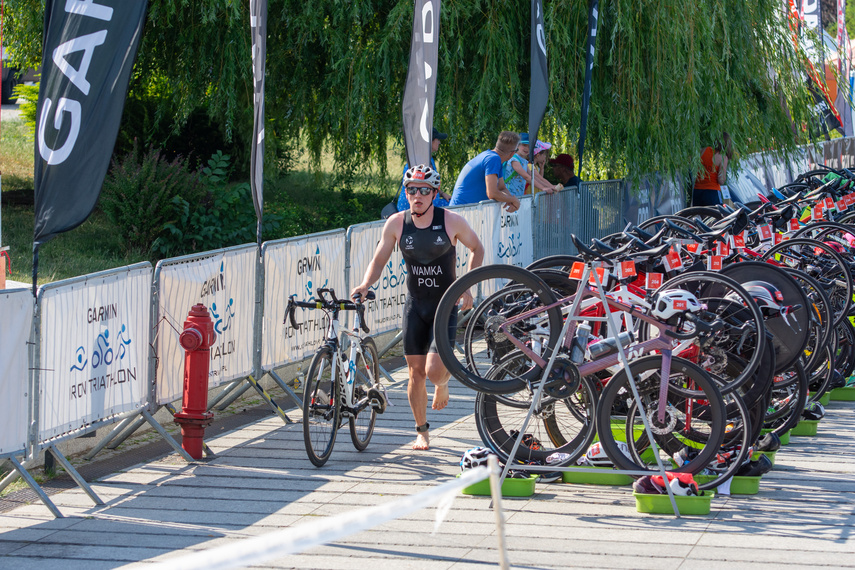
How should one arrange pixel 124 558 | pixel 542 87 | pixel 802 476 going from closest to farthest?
pixel 124 558, pixel 802 476, pixel 542 87

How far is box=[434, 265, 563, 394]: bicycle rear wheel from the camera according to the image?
629 cm

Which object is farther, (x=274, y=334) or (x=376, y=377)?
(x=274, y=334)

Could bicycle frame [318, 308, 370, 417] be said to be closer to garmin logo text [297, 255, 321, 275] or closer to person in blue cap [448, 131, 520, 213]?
garmin logo text [297, 255, 321, 275]

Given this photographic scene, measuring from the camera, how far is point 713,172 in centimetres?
1684

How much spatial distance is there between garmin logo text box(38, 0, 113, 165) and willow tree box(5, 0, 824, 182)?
7096mm

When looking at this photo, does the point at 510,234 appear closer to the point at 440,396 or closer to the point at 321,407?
the point at 440,396

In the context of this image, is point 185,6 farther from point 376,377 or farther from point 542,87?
point 376,377

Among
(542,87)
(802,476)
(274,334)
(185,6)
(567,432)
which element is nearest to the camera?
(802,476)

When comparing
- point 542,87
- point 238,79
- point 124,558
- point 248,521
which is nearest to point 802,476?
point 248,521

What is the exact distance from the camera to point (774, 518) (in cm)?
605

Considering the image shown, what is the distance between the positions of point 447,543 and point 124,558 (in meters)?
1.65

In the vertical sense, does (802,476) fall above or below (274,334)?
below

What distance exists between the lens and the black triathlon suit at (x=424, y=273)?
297 inches

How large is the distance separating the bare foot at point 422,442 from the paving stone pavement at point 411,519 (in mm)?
89
